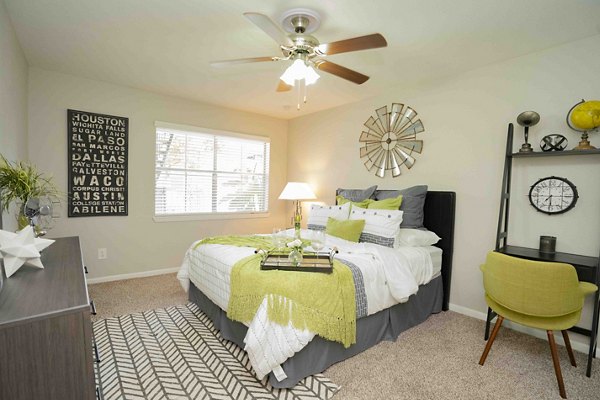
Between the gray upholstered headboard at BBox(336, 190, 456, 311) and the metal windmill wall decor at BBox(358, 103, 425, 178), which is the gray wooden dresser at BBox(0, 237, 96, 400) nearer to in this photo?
the gray upholstered headboard at BBox(336, 190, 456, 311)

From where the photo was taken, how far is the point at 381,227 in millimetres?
2982

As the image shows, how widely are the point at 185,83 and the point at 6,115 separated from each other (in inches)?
70.0

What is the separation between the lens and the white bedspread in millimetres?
1811

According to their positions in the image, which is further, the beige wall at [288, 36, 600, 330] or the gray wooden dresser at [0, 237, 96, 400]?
the beige wall at [288, 36, 600, 330]

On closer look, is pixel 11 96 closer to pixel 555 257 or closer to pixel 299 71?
pixel 299 71

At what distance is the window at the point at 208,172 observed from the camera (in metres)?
4.20

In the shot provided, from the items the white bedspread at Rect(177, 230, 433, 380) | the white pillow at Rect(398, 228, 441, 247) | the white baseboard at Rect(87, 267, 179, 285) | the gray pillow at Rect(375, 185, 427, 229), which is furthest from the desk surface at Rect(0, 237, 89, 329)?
the gray pillow at Rect(375, 185, 427, 229)

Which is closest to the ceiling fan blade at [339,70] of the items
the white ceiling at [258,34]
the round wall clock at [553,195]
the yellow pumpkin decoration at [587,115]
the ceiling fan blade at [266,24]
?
the white ceiling at [258,34]

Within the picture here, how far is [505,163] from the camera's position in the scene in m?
2.67

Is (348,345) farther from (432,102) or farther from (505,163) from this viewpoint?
(432,102)

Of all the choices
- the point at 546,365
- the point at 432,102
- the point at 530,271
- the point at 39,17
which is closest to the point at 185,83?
the point at 39,17

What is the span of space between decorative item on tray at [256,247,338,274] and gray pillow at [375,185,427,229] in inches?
45.0

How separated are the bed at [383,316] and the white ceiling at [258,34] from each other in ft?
4.61

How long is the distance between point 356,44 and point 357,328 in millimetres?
1986
